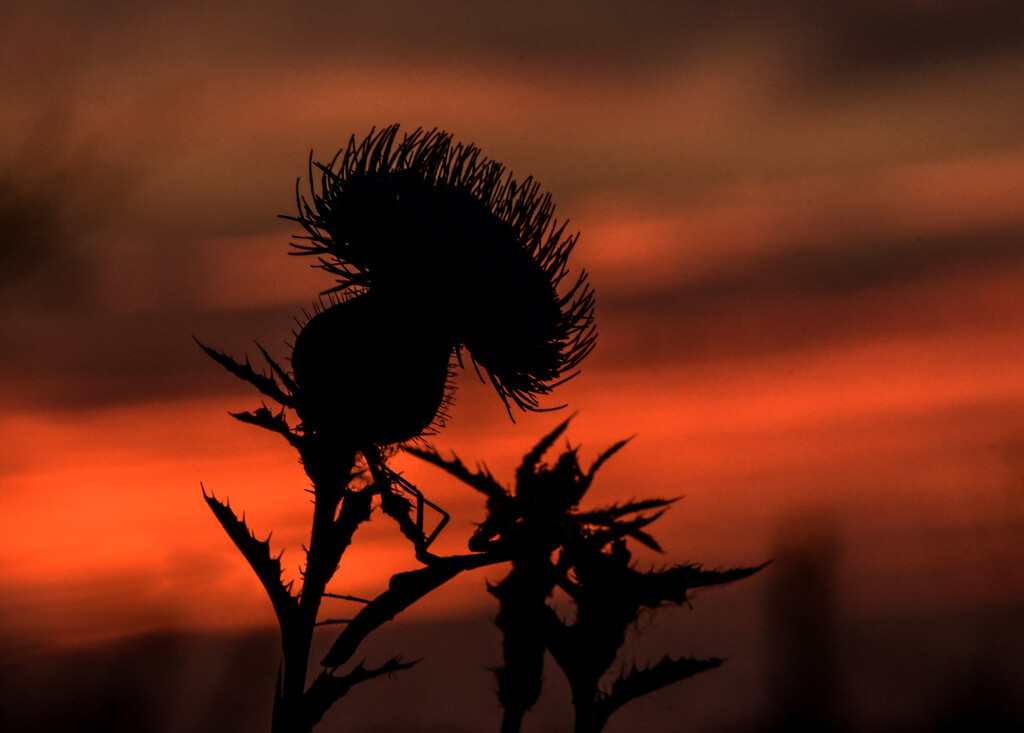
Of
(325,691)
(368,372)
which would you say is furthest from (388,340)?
(325,691)

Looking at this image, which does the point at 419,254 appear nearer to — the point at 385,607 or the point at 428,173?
the point at 428,173

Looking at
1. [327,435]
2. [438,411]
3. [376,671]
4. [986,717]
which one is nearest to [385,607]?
[376,671]

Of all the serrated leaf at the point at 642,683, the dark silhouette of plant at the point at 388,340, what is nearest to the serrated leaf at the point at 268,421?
the dark silhouette of plant at the point at 388,340

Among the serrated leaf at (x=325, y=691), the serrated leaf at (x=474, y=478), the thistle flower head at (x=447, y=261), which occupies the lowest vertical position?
the serrated leaf at (x=325, y=691)

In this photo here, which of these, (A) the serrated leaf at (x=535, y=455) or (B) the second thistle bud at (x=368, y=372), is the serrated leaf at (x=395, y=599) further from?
(B) the second thistle bud at (x=368, y=372)

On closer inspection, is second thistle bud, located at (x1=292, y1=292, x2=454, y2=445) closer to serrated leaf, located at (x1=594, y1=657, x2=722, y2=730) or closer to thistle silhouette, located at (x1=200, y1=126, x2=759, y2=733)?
thistle silhouette, located at (x1=200, y1=126, x2=759, y2=733)

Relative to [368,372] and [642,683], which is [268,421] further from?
[642,683]
